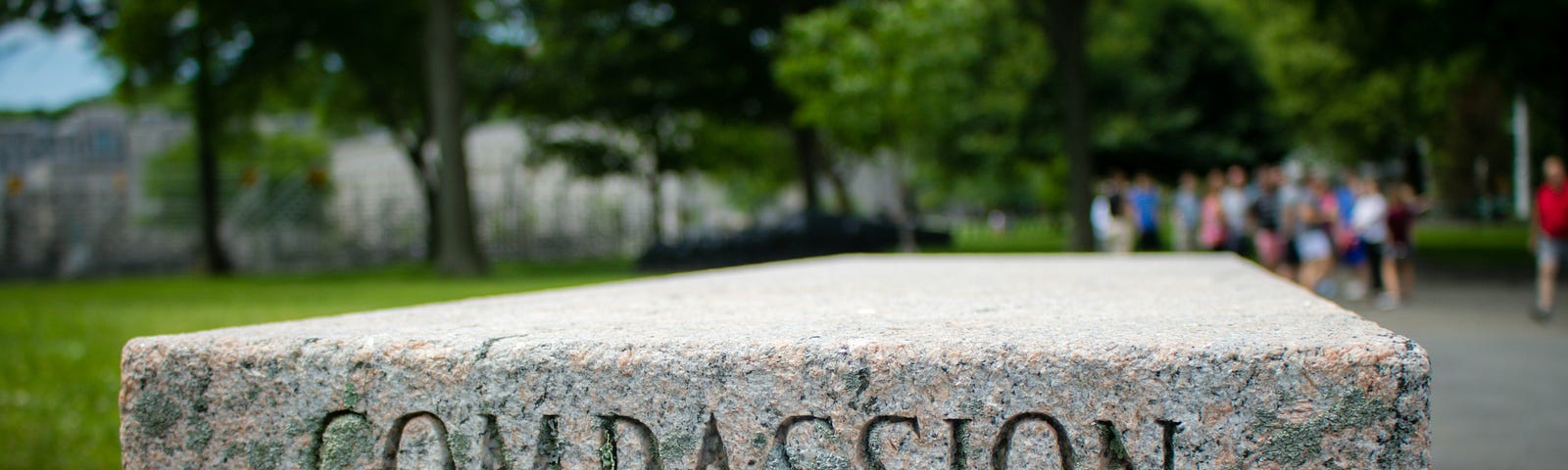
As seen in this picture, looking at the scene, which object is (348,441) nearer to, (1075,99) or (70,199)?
(1075,99)

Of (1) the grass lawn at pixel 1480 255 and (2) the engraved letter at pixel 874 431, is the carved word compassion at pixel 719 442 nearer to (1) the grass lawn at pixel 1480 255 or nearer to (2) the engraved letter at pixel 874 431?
(2) the engraved letter at pixel 874 431

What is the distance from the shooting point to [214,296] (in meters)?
15.5

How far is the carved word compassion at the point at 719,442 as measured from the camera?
1847 millimetres

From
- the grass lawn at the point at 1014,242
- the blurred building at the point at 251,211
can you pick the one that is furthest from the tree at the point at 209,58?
the grass lawn at the point at 1014,242

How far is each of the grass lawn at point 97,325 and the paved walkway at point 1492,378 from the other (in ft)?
19.4

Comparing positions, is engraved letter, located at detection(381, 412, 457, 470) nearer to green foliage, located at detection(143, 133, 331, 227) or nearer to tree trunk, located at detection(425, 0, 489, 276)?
tree trunk, located at detection(425, 0, 489, 276)

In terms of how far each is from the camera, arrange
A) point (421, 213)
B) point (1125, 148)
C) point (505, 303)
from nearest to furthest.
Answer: point (505, 303), point (1125, 148), point (421, 213)

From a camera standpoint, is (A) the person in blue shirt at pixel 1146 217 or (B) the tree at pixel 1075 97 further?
A: (A) the person in blue shirt at pixel 1146 217

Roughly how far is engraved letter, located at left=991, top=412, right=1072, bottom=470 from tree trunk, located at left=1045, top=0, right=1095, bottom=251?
15.5m

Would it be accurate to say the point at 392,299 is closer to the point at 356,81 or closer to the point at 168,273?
the point at 356,81

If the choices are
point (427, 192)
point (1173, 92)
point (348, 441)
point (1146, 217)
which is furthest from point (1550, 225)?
point (427, 192)

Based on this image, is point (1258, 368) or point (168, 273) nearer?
point (1258, 368)

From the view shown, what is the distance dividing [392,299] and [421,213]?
59.6ft

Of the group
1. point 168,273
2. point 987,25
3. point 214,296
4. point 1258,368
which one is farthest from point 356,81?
point 1258,368
